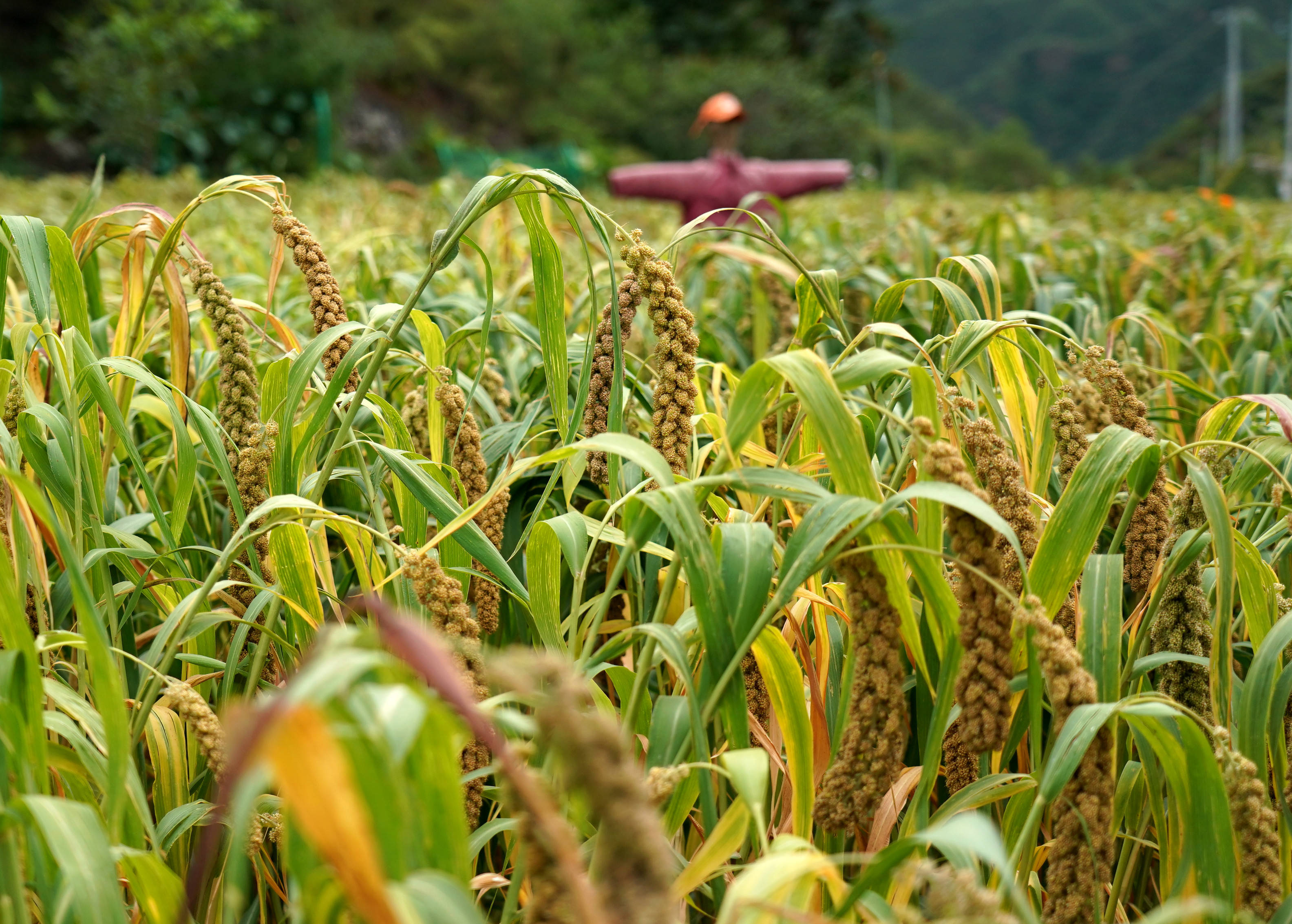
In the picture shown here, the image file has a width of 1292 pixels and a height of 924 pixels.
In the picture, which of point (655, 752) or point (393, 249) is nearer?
point (655, 752)

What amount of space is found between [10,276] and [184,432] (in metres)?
1.32

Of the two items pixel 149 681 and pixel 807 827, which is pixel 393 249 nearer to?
pixel 149 681

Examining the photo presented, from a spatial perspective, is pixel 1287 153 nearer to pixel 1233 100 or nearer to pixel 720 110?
pixel 1233 100

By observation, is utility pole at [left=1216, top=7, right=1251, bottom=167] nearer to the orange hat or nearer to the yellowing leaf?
the orange hat

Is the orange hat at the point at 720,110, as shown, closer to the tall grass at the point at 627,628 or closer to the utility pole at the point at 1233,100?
the tall grass at the point at 627,628

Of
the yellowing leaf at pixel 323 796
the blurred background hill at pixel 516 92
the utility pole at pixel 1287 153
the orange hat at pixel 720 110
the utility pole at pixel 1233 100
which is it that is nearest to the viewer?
the yellowing leaf at pixel 323 796

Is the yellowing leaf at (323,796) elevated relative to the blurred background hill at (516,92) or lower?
lower

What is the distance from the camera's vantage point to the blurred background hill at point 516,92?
13930 millimetres

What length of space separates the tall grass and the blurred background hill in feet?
9.12

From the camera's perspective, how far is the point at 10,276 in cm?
192

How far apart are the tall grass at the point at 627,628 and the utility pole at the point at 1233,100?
11188 mm

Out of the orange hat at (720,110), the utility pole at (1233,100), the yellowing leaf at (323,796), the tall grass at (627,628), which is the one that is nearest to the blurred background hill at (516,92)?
the utility pole at (1233,100)

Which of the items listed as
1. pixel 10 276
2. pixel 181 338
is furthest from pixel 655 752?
pixel 10 276

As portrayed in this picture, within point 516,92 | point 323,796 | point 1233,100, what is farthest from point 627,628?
point 516,92
